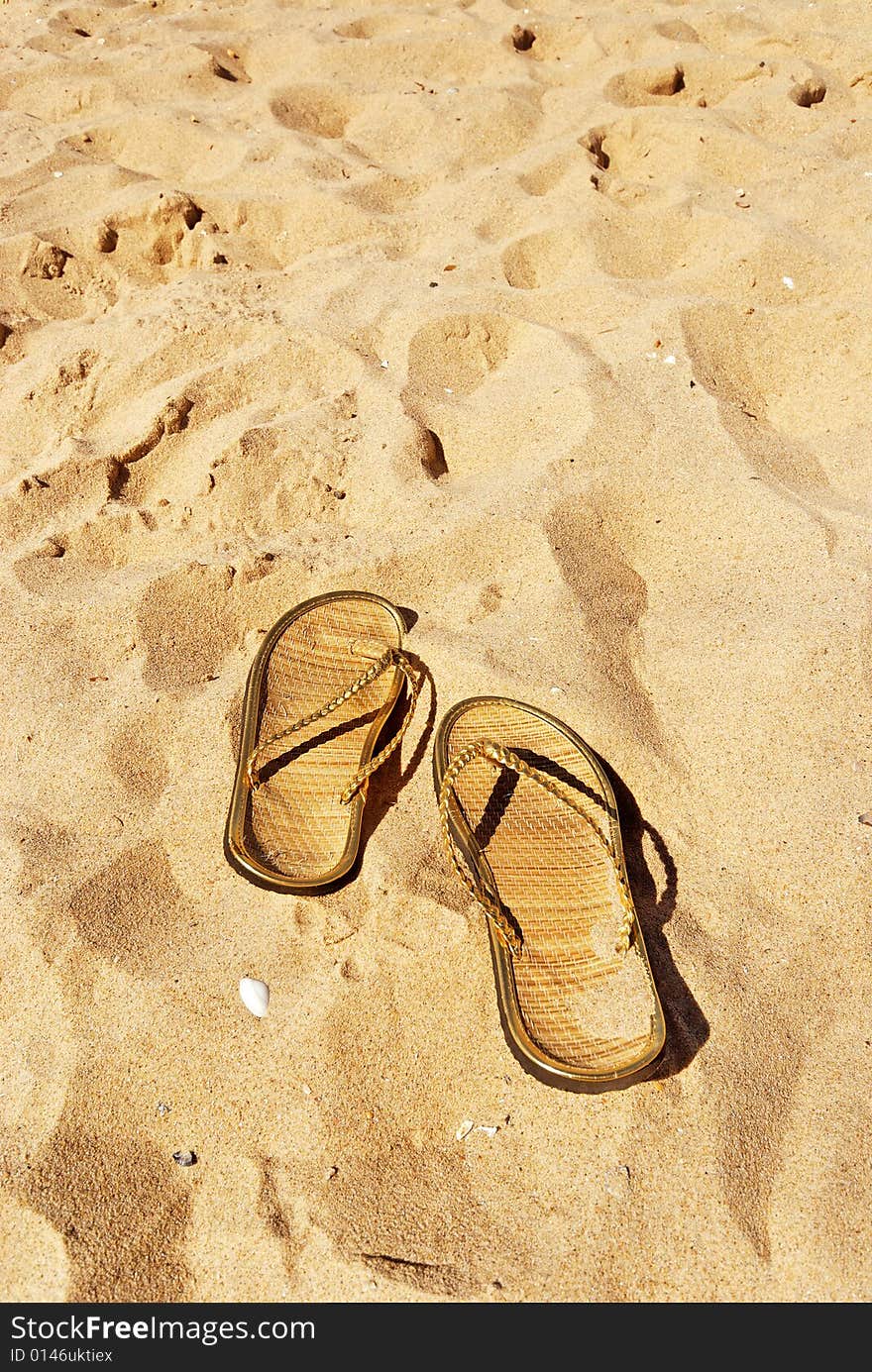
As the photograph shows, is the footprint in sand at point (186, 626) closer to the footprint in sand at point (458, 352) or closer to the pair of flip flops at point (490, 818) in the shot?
the pair of flip flops at point (490, 818)

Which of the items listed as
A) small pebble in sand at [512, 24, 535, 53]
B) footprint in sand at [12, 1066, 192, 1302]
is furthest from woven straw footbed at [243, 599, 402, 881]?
small pebble in sand at [512, 24, 535, 53]

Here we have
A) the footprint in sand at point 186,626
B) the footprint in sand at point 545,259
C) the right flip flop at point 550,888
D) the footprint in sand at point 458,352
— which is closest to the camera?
the right flip flop at point 550,888

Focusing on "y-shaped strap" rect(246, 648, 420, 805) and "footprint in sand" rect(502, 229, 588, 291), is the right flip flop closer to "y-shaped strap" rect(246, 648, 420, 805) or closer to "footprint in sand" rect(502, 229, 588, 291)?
"y-shaped strap" rect(246, 648, 420, 805)

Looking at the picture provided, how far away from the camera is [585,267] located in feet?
7.07

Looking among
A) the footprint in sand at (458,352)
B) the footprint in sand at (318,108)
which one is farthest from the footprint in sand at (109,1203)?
the footprint in sand at (318,108)

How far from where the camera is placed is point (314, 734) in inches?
57.9

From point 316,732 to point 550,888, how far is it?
1.56 feet

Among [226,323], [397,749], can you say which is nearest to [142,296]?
[226,323]

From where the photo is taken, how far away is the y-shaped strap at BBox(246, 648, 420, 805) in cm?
133

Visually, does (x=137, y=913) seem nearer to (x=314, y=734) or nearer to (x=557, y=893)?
(x=314, y=734)

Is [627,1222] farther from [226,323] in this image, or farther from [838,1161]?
[226,323]

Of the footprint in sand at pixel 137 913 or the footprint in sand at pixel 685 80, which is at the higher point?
the footprint in sand at pixel 685 80

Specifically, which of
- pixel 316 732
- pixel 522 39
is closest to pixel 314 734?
pixel 316 732

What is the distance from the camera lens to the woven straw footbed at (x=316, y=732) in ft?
4.26
